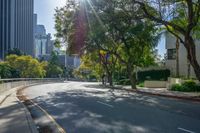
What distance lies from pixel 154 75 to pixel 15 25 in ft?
284

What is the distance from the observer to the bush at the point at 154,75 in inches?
2518

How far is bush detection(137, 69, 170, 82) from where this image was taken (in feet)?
210

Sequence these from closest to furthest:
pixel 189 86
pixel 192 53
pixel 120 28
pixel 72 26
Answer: pixel 192 53 → pixel 189 86 → pixel 120 28 → pixel 72 26

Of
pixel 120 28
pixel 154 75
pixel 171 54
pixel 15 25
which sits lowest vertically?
pixel 154 75

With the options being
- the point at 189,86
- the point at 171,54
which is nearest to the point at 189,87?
the point at 189,86

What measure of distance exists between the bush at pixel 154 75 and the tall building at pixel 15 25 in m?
72.8

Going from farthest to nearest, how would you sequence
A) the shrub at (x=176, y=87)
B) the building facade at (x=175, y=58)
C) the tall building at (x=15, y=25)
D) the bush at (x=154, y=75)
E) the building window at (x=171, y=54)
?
the tall building at (x=15, y=25), the building window at (x=171, y=54), the bush at (x=154, y=75), the building facade at (x=175, y=58), the shrub at (x=176, y=87)

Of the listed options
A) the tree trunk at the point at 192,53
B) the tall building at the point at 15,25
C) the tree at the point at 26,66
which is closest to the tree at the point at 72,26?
the tree trunk at the point at 192,53

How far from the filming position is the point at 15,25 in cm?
14025

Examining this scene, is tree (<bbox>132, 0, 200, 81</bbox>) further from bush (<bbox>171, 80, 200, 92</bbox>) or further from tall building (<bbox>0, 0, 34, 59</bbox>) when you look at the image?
tall building (<bbox>0, 0, 34, 59</bbox>)

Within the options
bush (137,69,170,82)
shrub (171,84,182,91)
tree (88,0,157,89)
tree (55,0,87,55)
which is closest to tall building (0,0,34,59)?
bush (137,69,170,82)

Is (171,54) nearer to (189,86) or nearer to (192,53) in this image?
(189,86)

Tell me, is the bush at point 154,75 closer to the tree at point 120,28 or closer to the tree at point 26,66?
the tree at point 120,28

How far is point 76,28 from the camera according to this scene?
42.1 m
